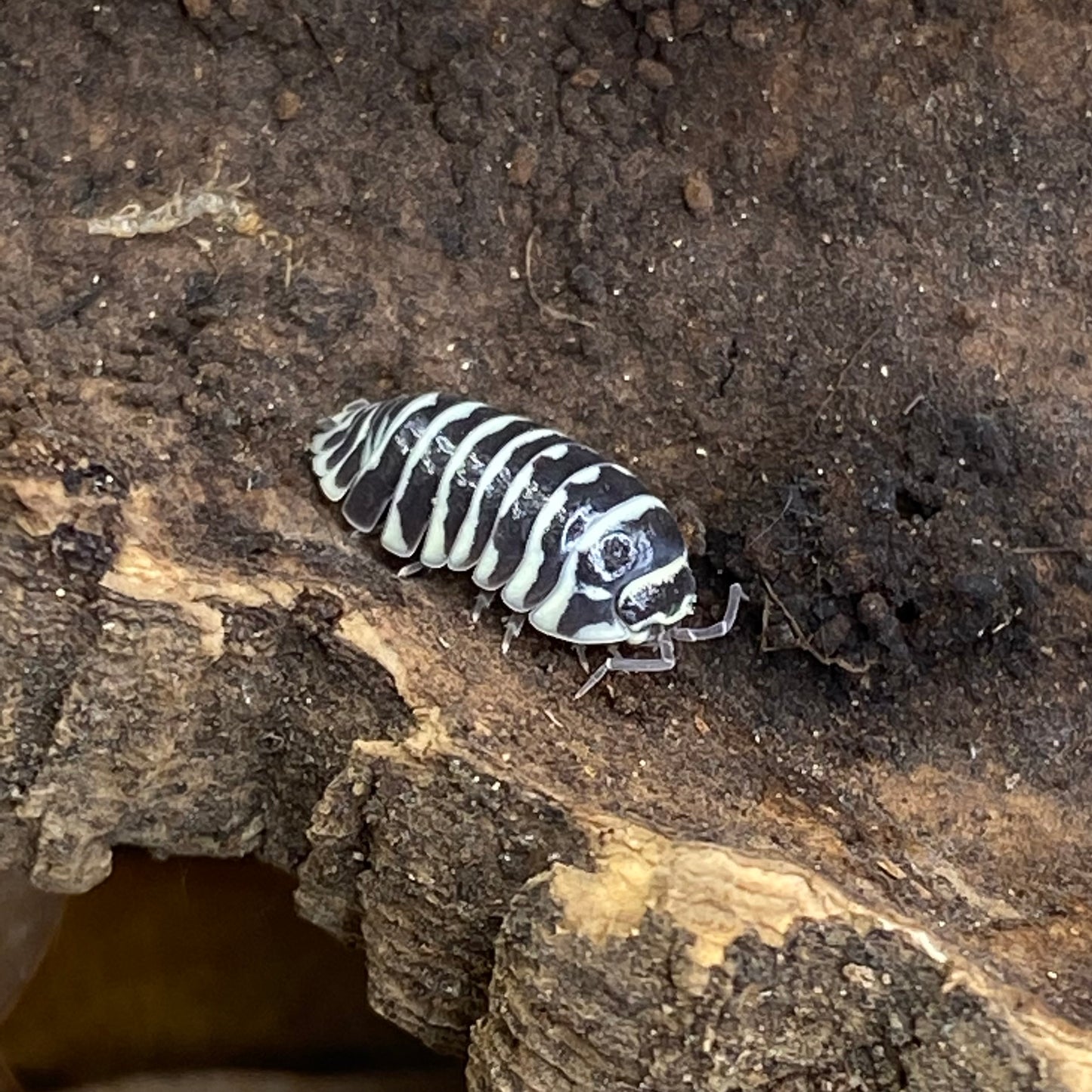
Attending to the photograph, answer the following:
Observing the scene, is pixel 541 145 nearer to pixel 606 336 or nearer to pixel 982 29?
pixel 606 336

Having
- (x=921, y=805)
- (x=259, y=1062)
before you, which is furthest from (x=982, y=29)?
(x=259, y=1062)

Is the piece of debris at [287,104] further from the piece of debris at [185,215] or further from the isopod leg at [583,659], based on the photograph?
the isopod leg at [583,659]

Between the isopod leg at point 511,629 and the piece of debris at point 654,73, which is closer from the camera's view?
the isopod leg at point 511,629

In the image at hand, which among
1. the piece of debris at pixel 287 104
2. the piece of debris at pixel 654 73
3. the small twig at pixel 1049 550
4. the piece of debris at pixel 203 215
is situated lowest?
the piece of debris at pixel 203 215

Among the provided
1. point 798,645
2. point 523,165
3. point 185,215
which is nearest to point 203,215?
point 185,215

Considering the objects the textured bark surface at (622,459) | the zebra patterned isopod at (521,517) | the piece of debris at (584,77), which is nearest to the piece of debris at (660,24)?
the textured bark surface at (622,459)

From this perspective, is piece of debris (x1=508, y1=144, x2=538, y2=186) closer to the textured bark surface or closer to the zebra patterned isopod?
the textured bark surface
